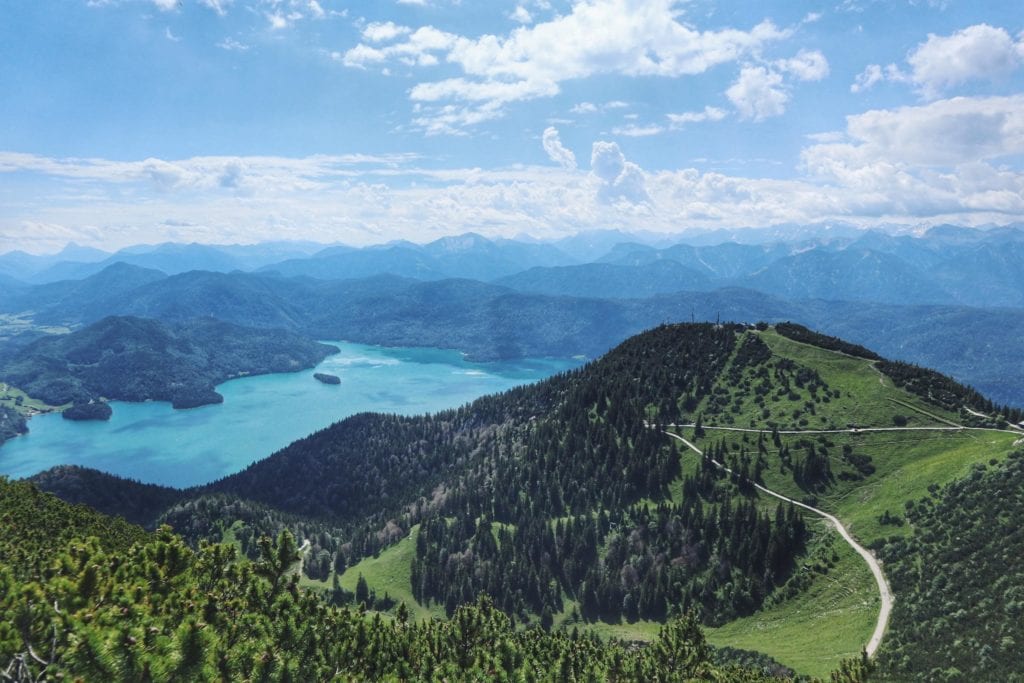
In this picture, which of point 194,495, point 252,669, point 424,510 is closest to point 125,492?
point 194,495

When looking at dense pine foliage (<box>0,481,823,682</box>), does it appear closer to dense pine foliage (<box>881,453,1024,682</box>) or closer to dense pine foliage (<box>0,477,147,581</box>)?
dense pine foliage (<box>0,477,147,581</box>)

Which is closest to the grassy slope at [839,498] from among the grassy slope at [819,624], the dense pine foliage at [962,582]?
the grassy slope at [819,624]

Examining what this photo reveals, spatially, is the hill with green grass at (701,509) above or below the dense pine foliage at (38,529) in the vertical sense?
below

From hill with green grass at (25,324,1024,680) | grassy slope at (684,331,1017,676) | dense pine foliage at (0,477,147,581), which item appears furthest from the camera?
hill with green grass at (25,324,1024,680)

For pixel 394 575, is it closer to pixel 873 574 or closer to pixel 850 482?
pixel 873 574

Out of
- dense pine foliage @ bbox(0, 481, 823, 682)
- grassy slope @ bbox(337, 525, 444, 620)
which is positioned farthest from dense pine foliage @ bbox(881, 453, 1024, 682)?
grassy slope @ bbox(337, 525, 444, 620)

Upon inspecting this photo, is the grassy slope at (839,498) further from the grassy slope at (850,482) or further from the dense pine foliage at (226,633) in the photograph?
the dense pine foliage at (226,633)

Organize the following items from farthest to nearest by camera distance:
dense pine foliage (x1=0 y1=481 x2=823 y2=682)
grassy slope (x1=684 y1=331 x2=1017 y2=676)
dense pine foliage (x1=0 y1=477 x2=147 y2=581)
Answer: grassy slope (x1=684 y1=331 x2=1017 y2=676)
dense pine foliage (x1=0 y1=477 x2=147 y2=581)
dense pine foliage (x1=0 y1=481 x2=823 y2=682)
